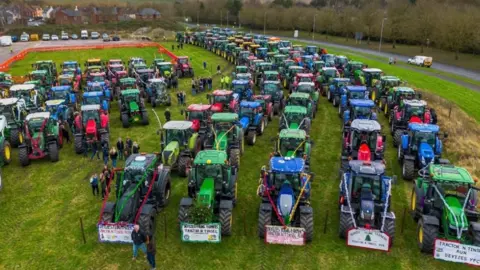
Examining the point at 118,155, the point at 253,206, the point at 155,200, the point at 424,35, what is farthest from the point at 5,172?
the point at 424,35

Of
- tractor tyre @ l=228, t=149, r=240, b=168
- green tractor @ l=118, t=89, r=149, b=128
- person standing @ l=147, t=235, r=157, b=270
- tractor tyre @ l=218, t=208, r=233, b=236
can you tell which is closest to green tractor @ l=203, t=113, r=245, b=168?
tractor tyre @ l=228, t=149, r=240, b=168

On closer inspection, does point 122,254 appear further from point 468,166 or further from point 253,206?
point 468,166

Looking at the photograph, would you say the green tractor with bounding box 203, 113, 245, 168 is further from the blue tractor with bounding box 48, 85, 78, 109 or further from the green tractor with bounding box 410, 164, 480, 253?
the blue tractor with bounding box 48, 85, 78, 109

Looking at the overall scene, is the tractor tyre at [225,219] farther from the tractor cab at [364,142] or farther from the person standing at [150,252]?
the tractor cab at [364,142]

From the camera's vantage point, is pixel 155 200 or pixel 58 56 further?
pixel 58 56

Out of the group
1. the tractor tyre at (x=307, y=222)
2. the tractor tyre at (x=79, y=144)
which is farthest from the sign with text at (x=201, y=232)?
the tractor tyre at (x=79, y=144)

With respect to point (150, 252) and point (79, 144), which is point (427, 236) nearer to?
point (150, 252)
